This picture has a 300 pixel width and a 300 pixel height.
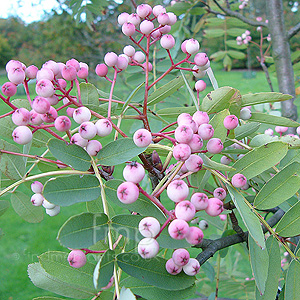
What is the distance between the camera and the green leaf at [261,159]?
17.7 inches

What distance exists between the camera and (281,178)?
47cm

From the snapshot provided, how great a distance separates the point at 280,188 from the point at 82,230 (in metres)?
0.28

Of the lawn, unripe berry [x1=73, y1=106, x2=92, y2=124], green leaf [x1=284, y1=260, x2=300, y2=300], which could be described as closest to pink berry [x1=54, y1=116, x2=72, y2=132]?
unripe berry [x1=73, y1=106, x2=92, y2=124]

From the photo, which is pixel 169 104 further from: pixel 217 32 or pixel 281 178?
pixel 217 32

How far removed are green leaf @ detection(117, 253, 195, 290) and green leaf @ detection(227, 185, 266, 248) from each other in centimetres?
10

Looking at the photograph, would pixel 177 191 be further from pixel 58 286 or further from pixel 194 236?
pixel 58 286

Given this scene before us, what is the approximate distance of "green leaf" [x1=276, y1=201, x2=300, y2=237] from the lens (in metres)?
0.48

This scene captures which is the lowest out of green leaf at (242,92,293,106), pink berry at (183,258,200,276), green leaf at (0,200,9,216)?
green leaf at (0,200,9,216)

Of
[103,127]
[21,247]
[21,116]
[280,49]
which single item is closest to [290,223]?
[103,127]

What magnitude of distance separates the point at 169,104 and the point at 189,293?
2.34 feet

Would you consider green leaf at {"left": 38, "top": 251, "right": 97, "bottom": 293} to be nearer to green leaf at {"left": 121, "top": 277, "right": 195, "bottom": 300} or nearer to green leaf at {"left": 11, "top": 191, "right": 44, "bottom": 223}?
green leaf at {"left": 121, "top": 277, "right": 195, "bottom": 300}

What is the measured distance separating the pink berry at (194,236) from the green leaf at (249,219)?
0.06m

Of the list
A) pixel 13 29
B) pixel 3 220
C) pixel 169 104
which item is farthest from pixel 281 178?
pixel 13 29

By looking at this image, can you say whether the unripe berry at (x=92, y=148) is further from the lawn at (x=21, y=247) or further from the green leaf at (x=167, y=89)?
the lawn at (x=21, y=247)
